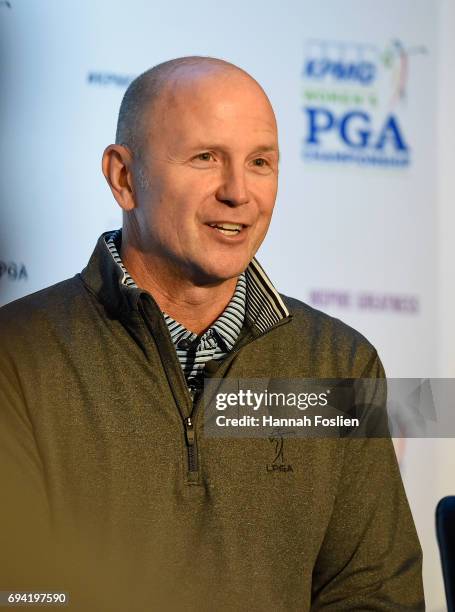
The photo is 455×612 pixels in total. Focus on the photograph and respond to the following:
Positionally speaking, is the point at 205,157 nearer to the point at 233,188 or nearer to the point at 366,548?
the point at 233,188

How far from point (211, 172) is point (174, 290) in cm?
21

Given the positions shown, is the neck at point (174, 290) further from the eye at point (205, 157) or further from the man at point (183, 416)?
the eye at point (205, 157)

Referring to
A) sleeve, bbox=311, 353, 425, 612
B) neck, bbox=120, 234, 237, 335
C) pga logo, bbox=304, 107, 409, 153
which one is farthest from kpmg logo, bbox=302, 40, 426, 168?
sleeve, bbox=311, 353, 425, 612

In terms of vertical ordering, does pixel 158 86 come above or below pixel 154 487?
above

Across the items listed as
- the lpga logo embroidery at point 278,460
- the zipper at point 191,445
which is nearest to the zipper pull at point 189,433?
the zipper at point 191,445

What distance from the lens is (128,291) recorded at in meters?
1.43

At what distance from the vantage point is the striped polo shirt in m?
1.51

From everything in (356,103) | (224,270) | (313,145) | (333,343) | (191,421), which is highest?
(356,103)

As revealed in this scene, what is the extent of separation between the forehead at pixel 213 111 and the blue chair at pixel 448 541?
0.68 m

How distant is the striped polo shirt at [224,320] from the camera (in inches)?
59.3

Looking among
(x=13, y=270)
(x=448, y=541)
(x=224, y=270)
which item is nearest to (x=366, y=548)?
(x=448, y=541)

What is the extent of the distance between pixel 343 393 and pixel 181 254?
0.36 meters

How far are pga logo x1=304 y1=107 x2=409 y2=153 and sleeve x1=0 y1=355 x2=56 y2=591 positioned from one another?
117 cm

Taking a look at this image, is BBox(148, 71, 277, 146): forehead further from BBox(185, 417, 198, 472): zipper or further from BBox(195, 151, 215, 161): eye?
BBox(185, 417, 198, 472): zipper
